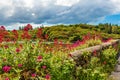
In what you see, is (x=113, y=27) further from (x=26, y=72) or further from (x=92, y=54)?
(x=26, y=72)

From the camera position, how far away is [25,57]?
24.2ft

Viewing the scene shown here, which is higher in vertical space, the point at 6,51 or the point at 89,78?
the point at 6,51

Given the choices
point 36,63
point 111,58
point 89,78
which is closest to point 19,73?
point 36,63

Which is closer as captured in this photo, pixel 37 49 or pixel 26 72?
pixel 26 72

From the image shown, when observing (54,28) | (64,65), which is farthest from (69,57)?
(54,28)

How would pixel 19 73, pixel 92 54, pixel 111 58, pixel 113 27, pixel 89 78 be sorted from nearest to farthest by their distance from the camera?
pixel 19 73, pixel 89 78, pixel 92 54, pixel 111 58, pixel 113 27

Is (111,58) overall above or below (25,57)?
below

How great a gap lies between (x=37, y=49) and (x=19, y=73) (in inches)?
54.4

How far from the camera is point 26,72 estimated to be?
6.85 m

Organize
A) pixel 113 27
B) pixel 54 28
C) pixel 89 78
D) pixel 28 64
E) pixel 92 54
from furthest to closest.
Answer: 1. pixel 113 27
2. pixel 54 28
3. pixel 92 54
4. pixel 89 78
5. pixel 28 64

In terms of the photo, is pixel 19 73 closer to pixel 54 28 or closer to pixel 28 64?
pixel 28 64

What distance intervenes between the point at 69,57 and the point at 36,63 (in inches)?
60.7

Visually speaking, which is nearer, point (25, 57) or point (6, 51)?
point (25, 57)

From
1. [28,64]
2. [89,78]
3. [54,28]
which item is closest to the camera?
[28,64]
